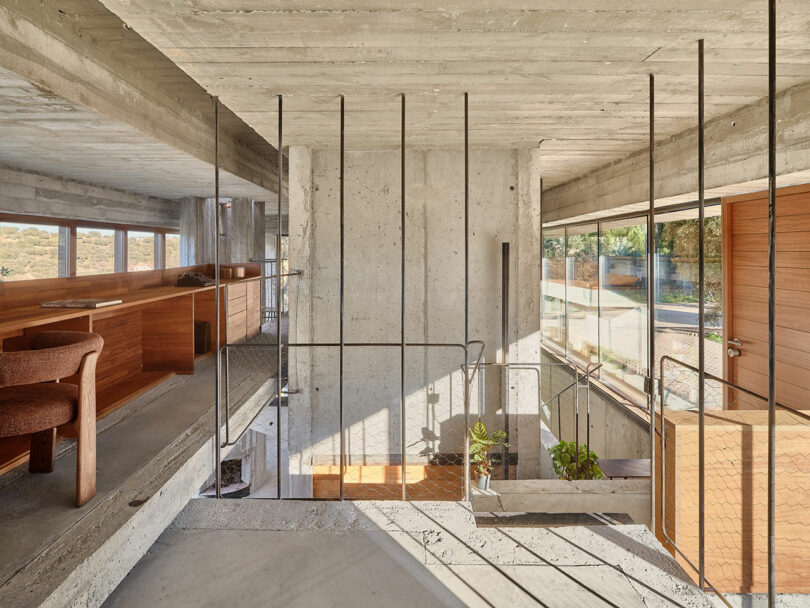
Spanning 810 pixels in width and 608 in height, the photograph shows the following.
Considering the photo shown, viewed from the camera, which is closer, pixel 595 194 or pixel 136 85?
pixel 136 85

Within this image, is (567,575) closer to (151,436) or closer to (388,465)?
(151,436)

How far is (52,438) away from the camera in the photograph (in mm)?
2227

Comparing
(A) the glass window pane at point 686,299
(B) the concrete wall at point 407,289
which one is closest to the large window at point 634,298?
(A) the glass window pane at point 686,299

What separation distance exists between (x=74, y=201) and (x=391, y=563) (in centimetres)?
515

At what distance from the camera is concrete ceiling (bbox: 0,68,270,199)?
2.59 meters

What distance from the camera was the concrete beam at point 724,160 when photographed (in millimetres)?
2553

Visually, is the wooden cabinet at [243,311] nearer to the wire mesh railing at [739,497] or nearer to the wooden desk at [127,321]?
the wooden desk at [127,321]

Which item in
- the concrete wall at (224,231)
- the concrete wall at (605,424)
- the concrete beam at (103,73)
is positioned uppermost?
the concrete beam at (103,73)

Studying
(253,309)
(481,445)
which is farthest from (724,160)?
(253,309)

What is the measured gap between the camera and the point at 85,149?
11.9 ft

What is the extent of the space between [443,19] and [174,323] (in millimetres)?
3424

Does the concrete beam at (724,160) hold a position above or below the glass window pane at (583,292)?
above

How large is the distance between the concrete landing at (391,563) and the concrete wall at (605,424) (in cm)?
245

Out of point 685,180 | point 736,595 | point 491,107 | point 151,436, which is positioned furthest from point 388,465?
point 685,180
